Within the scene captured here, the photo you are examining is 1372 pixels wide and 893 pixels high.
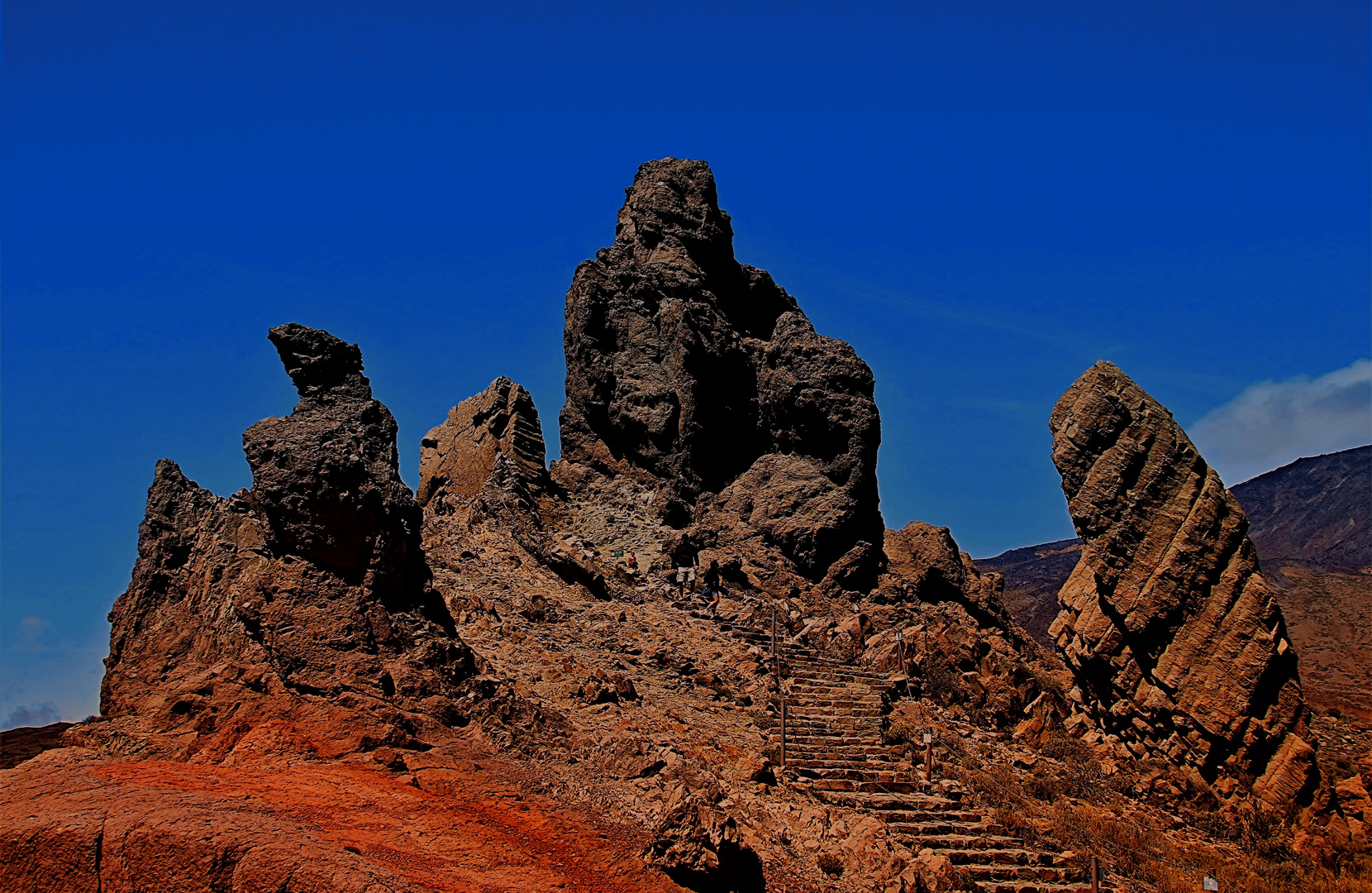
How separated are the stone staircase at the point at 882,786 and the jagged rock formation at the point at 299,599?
706 centimetres

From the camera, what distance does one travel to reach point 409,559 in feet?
49.5

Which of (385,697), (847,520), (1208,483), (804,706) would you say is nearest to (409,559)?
(385,697)

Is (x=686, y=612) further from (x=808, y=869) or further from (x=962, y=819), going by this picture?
(x=808, y=869)

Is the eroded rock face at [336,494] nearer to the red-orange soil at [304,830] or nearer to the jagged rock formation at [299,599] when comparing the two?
the jagged rock formation at [299,599]

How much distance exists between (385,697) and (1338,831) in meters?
17.0

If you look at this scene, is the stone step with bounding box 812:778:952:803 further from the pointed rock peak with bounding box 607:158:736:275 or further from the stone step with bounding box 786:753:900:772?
the pointed rock peak with bounding box 607:158:736:275

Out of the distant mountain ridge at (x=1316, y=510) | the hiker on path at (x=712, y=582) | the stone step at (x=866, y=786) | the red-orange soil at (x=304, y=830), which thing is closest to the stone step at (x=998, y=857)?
the stone step at (x=866, y=786)

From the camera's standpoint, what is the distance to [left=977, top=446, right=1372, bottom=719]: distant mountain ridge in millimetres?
54625

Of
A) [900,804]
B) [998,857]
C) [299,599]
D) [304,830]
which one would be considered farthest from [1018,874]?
[299,599]

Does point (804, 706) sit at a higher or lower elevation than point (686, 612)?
lower

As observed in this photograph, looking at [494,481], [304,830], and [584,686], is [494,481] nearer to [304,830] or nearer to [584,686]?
[584,686]

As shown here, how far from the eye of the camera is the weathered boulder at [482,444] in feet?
116

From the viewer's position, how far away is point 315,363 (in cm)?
1597

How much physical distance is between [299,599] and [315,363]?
4.02 meters
